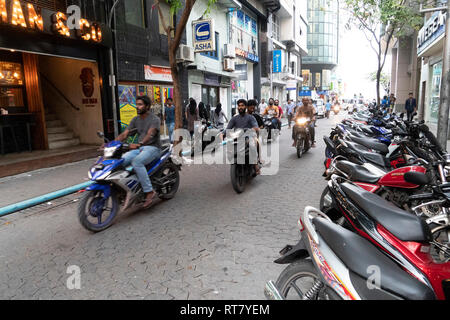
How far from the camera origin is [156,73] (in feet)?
48.2

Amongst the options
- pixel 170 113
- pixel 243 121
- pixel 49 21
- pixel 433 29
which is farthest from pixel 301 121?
pixel 433 29

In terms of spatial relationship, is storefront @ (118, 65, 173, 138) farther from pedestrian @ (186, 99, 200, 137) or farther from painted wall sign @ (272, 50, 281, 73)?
painted wall sign @ (272, 50, 281, 73)

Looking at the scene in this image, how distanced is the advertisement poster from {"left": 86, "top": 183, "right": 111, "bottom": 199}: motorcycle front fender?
820 cm

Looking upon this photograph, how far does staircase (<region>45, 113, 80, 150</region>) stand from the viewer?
40.2ft

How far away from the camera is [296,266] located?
2350 mm

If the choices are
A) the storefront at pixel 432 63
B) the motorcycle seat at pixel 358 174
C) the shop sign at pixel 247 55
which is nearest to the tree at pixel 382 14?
the storefront at pixel 432 63

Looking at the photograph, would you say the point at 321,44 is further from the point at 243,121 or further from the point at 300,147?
the point at 243,121

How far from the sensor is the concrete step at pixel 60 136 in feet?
40.3

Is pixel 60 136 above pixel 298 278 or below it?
above

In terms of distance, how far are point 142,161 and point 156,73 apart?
10.3 metres
